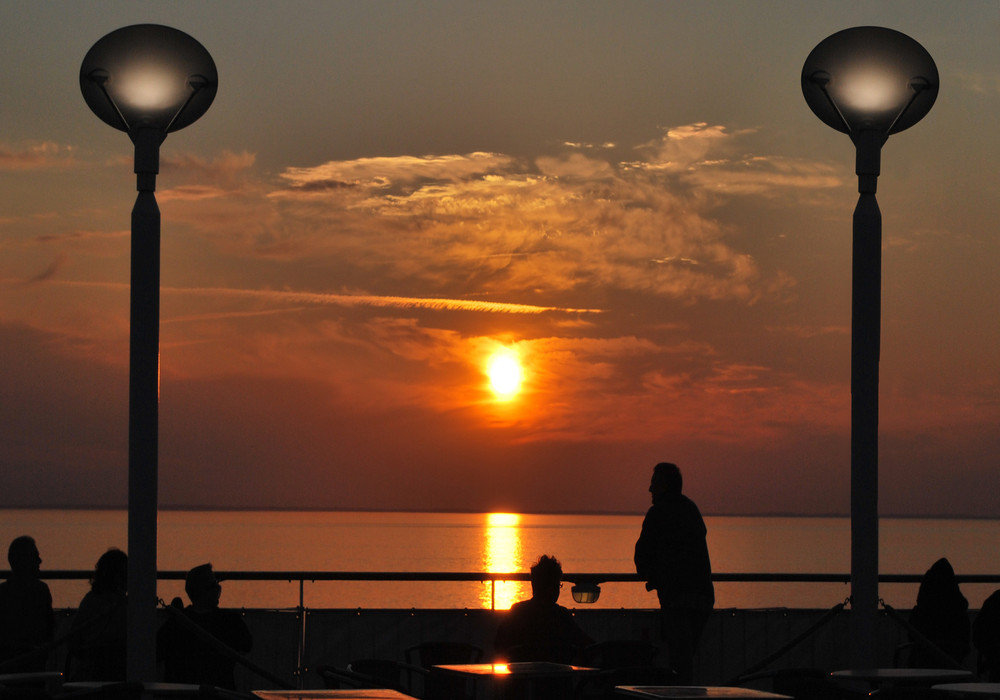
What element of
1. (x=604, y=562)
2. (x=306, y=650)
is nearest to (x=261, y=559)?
(x=604, y=562)

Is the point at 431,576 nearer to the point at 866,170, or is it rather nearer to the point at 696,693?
the point at 696,693

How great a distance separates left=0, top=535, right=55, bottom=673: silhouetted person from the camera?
9.39 metres

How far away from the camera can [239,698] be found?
6.18 meters

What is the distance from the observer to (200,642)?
7.90m

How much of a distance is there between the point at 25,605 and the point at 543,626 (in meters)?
3.56

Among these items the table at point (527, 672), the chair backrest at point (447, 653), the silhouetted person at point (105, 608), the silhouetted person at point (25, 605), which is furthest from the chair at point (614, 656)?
the silhouetted person at point (25, 605)

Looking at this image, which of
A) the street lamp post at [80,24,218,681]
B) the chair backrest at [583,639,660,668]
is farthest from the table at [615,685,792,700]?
the street lamp post at [80,24,218,681]

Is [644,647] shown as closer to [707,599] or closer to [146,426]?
[707,599]

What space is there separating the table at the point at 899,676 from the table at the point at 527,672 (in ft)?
4.89

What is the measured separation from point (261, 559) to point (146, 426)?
121 metres

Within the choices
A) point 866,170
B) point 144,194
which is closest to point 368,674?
point 144,194

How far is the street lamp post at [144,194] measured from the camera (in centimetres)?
586

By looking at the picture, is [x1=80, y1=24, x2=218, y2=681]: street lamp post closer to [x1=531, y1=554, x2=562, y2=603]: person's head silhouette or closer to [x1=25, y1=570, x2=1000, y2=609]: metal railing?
[x1=531, y1=554, x2=562, y2=603]: person's head silhouette

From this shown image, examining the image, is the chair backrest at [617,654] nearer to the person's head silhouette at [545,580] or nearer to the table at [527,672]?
the person's head silhouette at [545,580]
